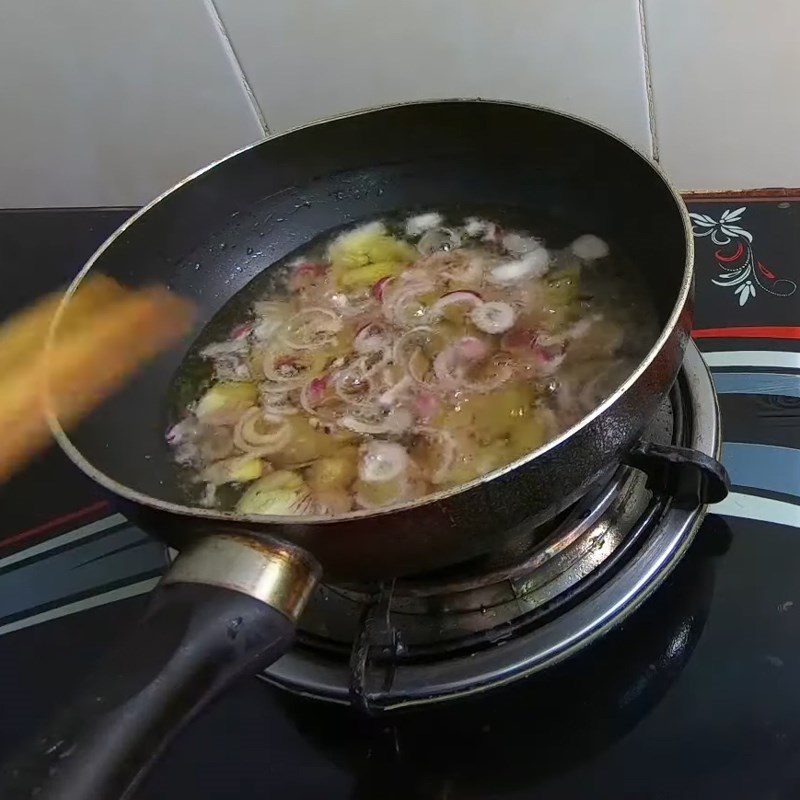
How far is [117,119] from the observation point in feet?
4.25

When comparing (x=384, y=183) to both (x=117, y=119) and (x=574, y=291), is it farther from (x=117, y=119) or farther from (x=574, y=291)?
(x=117, y=119)

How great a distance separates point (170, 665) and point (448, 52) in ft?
2.77

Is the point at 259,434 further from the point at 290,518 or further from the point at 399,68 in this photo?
the point at 399,68

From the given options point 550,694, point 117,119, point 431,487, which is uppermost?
point 117,119

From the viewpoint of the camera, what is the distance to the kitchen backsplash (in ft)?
3.22

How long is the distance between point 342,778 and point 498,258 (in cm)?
54

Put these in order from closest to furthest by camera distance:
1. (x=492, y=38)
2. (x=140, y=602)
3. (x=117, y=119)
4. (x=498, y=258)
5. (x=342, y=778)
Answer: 1. (x=342, y=778)
2. (x=140, y=602)
3. (x=498, y=258)
4. (x=492, y=38)
5. (x=117, y=119)

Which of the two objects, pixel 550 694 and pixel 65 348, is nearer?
pixel 550 694

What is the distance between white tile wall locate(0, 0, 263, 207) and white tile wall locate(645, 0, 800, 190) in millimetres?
569

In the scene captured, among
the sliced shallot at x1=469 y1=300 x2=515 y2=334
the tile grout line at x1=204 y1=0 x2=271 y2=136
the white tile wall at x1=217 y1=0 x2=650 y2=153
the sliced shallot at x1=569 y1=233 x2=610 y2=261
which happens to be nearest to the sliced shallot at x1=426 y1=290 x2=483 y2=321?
the sliced shallot at x1=469 y1=300 x2=515 y2=334

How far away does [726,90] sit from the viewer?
3.31ft

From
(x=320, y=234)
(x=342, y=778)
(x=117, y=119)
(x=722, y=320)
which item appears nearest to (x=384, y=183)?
(x=320, y=234)

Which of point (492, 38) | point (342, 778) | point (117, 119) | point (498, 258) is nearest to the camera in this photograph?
point (342, 778)

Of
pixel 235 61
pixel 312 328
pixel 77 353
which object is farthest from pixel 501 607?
pixel 235 61
